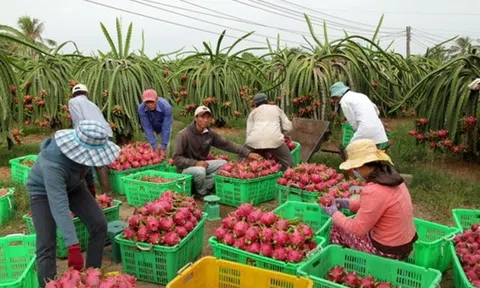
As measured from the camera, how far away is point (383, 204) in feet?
9.84

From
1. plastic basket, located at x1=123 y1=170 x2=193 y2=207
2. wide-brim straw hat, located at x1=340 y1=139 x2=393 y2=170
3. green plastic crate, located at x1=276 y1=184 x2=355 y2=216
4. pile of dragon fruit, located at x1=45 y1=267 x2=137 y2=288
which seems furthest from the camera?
plastic basket, located at x1=123 y1=170 x2=193 y2=207

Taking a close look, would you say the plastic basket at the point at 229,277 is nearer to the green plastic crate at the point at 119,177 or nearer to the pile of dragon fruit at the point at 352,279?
the pile of dragon fruit at the point at 352,279

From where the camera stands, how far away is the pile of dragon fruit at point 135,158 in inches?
227

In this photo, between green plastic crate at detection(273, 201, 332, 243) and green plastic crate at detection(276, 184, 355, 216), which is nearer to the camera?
green plastic crate at detection(273, 201, 332, 243)

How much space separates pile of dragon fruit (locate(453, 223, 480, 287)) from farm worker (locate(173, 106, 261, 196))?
275cm

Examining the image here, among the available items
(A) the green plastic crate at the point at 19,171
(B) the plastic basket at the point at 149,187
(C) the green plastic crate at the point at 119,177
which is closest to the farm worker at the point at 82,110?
(C) the green plastic crate at the point at 119,177

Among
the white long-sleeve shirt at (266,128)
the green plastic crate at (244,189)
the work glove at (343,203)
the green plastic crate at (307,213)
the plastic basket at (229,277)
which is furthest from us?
the white long-sleeve shirt at (266,128)

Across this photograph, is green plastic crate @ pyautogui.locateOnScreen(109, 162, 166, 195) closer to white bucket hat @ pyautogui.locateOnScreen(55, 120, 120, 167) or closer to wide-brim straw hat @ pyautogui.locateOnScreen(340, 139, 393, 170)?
white bucket hat @ pyautogui.locateOnScreen(55, 120, 120, 167)

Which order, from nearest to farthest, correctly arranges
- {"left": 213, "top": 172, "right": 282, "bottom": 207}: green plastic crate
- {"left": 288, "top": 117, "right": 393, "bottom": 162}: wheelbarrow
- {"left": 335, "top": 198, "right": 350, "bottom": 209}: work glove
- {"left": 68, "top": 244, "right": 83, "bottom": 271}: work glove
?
1. {"left": 68, "top": 244, "right": 83, "bottom": 271}: work glove
2. {"left": 335, "top": 198, "right": 350, "bottom": 209}: work glove
3. {"left": 213, "top": 172, "right": 282, "bottom": 207}: green plastic crate
4. {"left": 288, "top": 117, "right": 393, "bottom": 162}: wheelbarrow

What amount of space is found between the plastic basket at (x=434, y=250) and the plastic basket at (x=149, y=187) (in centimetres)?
260

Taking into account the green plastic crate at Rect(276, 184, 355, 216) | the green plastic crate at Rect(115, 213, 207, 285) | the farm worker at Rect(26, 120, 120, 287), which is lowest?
the green plastic crate at Rect(115, 213, 207, 285)

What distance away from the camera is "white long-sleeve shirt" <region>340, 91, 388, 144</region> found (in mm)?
5457

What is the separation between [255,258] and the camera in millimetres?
3195

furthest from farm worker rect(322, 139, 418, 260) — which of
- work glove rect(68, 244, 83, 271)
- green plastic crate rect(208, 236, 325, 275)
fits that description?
work glove rect(68, 244, 83, 271)
